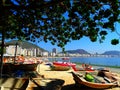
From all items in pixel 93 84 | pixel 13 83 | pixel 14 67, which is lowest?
pixel 93 84

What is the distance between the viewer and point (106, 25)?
8344 mm

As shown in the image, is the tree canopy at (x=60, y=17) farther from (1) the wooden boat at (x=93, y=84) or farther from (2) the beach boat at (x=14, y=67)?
(2) the beach boat at (x=14, y=67)

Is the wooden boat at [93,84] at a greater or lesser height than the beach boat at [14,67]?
lesser

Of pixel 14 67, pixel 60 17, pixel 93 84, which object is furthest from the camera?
pixel 14 67

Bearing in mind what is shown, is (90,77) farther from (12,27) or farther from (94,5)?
(94,5)

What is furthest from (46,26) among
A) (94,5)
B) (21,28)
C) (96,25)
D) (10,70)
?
(10,70)

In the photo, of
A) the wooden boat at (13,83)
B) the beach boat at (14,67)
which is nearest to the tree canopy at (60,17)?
the wooden boat at (13,83)

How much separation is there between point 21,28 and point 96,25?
17.1 feet

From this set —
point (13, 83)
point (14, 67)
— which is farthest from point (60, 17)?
point (14, 67)

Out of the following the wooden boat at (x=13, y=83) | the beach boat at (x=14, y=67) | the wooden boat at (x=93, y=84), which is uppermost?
the beach boat at (x=14, y=67)

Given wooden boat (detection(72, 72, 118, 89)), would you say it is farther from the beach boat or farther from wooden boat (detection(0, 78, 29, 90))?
the beach boat

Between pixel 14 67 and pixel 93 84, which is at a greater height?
pixel 14 67

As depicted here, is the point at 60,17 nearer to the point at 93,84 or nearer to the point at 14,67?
the point at 93,84

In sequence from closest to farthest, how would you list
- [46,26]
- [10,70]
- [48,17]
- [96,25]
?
[96,25] → [48,17] → [46,26] → [10,70]
